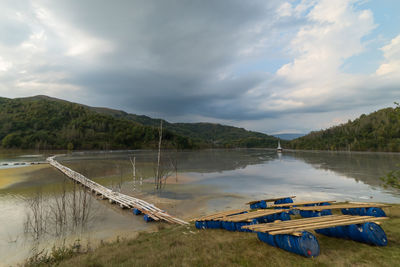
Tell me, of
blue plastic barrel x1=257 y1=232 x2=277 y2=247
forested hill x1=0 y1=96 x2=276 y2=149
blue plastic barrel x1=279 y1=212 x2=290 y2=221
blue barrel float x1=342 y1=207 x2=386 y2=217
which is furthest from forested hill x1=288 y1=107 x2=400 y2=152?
blue plastic barrel x1=257 y1=232 x2=277 y2=247

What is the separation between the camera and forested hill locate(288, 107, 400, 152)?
381 feet

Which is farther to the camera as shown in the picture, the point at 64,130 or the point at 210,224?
the point at 64,130

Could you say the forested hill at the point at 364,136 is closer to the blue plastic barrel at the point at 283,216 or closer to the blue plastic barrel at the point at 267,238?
the blue plastic barrel at the point at 283,216

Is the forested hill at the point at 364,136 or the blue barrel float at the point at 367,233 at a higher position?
the forested hill at the point at 364,136

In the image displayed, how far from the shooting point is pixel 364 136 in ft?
445

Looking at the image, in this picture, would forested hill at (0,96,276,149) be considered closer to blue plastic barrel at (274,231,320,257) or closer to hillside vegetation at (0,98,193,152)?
hillside vegetation at (0,98,193,152)

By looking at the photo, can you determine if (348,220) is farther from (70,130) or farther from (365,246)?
(70,130)

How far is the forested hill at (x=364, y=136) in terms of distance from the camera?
116062 mm

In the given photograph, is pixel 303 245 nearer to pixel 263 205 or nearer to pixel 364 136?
pixel 263 205

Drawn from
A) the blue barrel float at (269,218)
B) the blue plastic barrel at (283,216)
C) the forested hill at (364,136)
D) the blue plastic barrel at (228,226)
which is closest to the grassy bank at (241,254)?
the blue barrel float at (269,218)

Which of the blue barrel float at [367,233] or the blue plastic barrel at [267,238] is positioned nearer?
the blue barrel float at [367,233]

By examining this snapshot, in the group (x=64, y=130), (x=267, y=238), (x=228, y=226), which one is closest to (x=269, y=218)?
(x=228, y=226)

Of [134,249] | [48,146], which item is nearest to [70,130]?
[48,146]

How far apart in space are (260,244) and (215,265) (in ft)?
7.37
